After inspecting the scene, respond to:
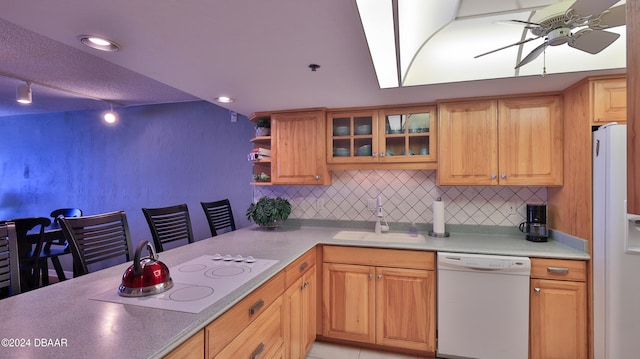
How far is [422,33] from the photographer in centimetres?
199

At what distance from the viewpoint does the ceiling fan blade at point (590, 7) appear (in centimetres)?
118

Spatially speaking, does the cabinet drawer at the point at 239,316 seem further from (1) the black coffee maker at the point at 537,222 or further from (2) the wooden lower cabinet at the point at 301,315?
(1) the black coffee maker at the point at 537,222

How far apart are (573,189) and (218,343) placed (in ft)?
7.95

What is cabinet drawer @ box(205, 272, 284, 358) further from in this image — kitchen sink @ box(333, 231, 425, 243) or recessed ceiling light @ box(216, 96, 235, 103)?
recessed ceiling light @ box(216, 96, 235, 103)

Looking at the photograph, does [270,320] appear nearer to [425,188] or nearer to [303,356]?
[303,356]

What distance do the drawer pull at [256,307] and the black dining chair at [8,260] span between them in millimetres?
979

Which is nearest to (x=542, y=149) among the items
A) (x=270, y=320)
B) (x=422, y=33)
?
(x=422, y=33)

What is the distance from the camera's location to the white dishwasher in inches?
78.7

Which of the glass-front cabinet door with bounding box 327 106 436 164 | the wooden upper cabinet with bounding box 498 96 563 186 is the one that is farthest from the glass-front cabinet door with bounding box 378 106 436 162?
the wooden upper cabinet with bounding box 498 96 563 186

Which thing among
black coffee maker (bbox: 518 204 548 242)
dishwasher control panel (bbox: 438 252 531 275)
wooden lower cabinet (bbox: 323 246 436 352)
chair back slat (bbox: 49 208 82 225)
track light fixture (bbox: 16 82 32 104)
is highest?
track light fixture (bbox: 16 82 32 104)

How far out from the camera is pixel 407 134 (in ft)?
8.48

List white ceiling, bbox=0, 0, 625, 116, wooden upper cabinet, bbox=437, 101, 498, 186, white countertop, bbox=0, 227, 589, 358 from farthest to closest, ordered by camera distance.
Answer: wooden upper cabinet, bbox=437, 101, 498, 186
white ceiling, bbox=0, 0, 625, 116
white countertop, bbox=0, 227, 589, 358

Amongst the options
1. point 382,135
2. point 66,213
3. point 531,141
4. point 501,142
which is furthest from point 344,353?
point 66,213

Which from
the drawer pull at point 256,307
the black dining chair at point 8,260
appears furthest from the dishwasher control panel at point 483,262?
the black dining chair at point 8,260
